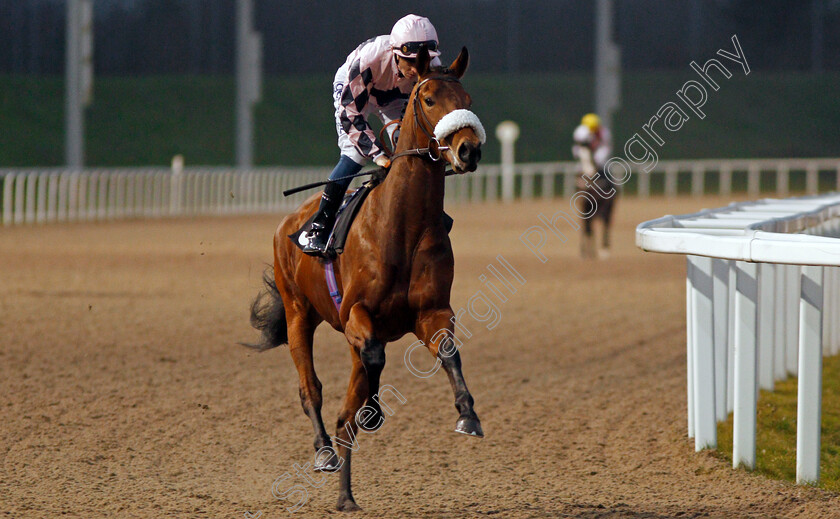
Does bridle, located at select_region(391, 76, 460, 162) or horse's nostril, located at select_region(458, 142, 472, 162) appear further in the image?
bridle, located at select_region(391, 76, 460, 162)

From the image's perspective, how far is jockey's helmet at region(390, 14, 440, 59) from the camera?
4.59 m

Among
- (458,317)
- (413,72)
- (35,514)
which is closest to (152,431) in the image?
(35,514)

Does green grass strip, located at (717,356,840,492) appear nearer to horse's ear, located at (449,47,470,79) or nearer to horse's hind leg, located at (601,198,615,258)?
horse's ear, located at (449,47,470,79)

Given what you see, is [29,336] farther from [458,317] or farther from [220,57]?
[220,57]

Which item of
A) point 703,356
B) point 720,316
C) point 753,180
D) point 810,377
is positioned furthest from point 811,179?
point 810,377

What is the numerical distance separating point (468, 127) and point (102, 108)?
1642 inches

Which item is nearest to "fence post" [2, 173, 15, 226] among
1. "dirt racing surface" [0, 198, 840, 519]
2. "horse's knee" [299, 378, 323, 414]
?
"dirt racing surface" [0, 198, 840, 519]

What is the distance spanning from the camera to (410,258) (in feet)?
14.6

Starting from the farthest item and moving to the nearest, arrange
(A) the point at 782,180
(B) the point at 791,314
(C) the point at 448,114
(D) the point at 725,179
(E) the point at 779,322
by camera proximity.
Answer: (A) the point at 782,180 < (D) the point at 725,179 < (B) the point at 791,314 < (E) the point at 779,322 < (C) the point at 448,114

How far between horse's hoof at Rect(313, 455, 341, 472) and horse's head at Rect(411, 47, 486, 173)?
4.67 ft

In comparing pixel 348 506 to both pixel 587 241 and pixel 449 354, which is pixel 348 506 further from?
pixel 587 241

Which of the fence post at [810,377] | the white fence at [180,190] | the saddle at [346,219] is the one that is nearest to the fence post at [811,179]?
the white fence at [180,190]

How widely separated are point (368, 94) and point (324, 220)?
1.90 ft

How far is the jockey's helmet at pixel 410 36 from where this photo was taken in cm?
459
